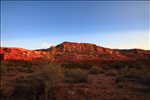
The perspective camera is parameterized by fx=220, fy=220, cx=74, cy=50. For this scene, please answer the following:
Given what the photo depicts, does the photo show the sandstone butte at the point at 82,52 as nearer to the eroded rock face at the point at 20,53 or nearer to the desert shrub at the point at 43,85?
the eroded rock face at the point at 20,53

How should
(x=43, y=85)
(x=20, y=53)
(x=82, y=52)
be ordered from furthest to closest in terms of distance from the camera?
1. (x=82, y=52)
2. (x=20, y=53)
3. (x=43, y=85)

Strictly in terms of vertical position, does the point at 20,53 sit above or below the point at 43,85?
above

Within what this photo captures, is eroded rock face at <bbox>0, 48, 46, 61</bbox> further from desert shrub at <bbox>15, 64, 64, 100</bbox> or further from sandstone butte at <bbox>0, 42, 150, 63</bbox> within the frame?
desert shrub at <bbox>15, 64, 64, 100</bbox>

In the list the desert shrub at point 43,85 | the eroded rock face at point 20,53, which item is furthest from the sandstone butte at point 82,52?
the desert shrub at point 43,85

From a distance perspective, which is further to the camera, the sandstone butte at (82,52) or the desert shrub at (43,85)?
the sandstone butte at (82,52)

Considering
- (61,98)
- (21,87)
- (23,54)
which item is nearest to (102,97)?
(61,98)

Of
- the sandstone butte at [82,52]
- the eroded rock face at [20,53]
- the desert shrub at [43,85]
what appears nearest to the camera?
the desert shrub at [43,85]

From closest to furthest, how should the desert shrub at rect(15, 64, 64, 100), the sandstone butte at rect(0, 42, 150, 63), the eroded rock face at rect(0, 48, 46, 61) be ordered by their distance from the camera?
the desert shrub at rect(15, 64, 64, 100), the eroded rock face at rect(0, 48, 46, 61), the sandstone butte at rect(0, 42, 150, 63)

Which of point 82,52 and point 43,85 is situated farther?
point 82,52

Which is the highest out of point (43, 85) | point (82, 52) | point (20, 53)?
point (82, 52)

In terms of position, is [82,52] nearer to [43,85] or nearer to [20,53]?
[20,53]

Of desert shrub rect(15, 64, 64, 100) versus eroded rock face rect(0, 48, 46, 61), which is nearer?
desert shrub rect(15, 64, 64, 100)

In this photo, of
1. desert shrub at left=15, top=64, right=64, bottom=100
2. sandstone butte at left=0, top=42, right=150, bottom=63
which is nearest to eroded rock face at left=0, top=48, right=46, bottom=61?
sandstone butte at left=0, top=42, right=150, bottom=63

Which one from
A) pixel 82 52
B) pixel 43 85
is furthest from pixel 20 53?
pixel 43 85
